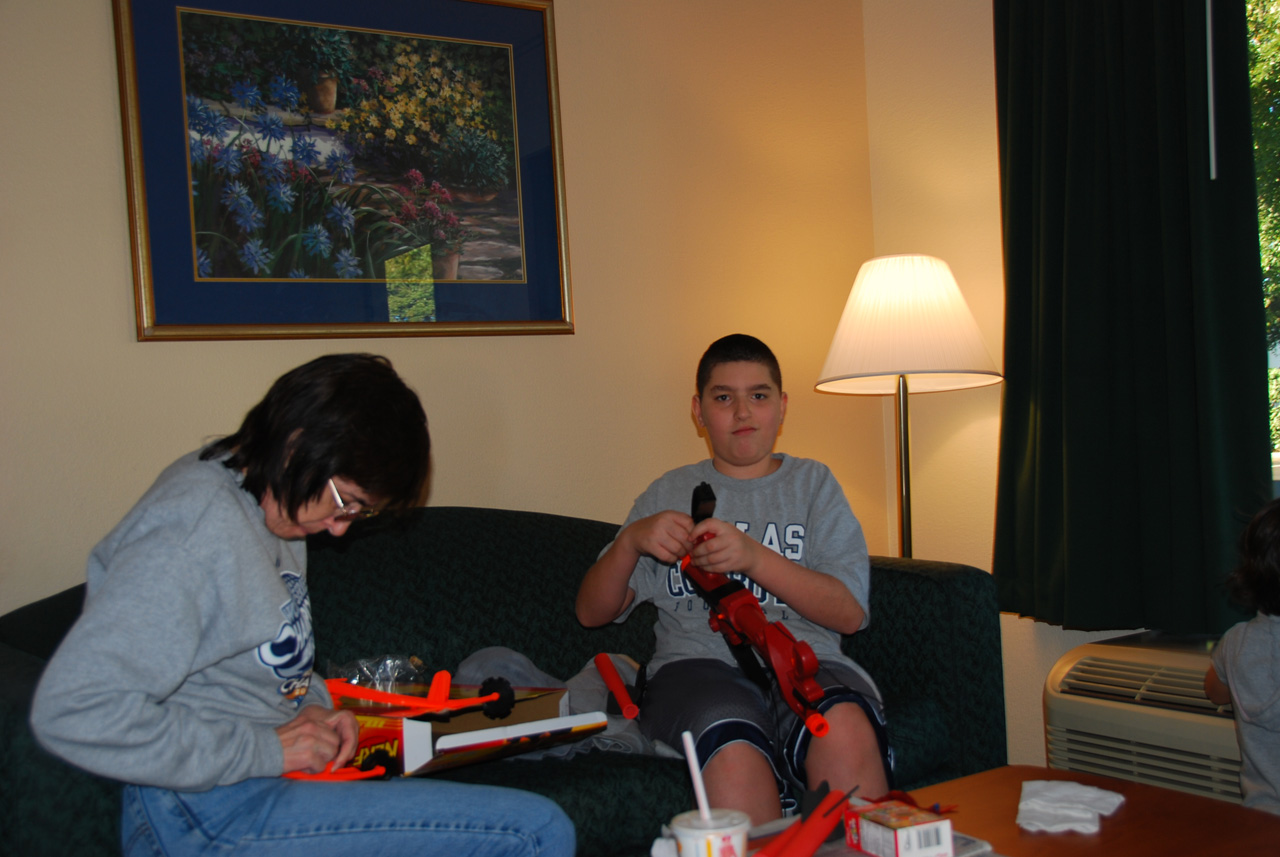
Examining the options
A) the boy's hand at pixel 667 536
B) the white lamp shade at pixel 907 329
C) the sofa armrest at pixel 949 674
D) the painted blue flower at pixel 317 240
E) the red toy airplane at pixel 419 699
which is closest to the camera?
the red toy airplane at pixel 419 699

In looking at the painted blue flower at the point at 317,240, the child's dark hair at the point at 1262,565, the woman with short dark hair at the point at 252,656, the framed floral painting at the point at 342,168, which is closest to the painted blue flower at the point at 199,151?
the framed floral painting at the point at 342,168

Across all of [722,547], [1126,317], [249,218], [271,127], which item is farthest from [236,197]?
[1126,317]

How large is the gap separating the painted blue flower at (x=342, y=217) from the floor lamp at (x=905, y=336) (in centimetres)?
119

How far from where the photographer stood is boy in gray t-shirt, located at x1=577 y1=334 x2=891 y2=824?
1.43 meters

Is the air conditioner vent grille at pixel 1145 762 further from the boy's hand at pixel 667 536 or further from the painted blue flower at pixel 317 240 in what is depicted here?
the painted blue flower at pixel 317 240

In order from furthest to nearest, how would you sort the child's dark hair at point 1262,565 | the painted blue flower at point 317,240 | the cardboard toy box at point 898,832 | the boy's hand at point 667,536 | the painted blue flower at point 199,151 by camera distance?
the painted blue flower at point 317,240 → the painted blue flower at point 199,151 → the boy's hand at point 667,536 → the child's dark hair at point 1262,565 → the cardboard toy box at point 898,832

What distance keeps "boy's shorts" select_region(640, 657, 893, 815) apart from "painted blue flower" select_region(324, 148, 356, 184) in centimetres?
130

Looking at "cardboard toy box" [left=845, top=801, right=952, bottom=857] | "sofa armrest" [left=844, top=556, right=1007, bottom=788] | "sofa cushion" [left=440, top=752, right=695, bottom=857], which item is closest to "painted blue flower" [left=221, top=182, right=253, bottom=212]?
"sofa cushion" [left=440, top=752, right=695, bottom=857]

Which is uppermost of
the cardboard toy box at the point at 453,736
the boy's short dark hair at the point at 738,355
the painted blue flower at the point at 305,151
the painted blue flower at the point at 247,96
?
the painted blue flower at the point at 247,96

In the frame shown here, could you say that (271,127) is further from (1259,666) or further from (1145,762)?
(1145,762)

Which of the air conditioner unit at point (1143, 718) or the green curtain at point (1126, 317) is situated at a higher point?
the green curtain at point (1126, 317)

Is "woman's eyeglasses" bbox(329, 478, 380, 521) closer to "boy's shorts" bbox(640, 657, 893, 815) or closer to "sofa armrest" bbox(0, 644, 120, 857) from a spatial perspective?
Result: "sofa armrest" bbox(0, 644, 120, 857)

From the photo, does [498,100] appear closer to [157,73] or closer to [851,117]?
[157,73]

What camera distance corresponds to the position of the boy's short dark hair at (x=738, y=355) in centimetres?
187
